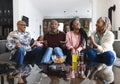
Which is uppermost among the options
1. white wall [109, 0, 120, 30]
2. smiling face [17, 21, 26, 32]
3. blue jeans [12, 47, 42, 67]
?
white wall [109, 0, 120, 30]

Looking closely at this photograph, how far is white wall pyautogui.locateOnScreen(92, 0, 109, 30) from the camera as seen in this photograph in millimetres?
6134

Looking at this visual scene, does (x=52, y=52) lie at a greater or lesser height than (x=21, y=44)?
lesser

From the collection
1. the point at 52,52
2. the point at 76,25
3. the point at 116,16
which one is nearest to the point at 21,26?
the point at 52,52

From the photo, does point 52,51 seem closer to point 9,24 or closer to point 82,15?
point 9,24

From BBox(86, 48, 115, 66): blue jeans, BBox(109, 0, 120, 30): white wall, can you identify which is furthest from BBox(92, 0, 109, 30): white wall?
BBox(86, 48, 115, 66): blue jeans

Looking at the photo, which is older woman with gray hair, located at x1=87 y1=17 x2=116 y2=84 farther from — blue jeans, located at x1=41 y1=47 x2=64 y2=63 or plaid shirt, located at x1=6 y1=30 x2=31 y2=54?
plaid shirt, located at x1=6 y1=30 x2=31 y2=54

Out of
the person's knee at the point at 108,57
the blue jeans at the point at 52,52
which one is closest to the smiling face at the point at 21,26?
the blue jeans at the point at 52,52

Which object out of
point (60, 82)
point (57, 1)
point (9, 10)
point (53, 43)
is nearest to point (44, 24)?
point (57, 1)

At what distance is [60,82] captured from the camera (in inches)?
55.8

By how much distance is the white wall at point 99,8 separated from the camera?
613cm

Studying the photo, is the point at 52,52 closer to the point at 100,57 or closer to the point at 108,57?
the point at 100,57

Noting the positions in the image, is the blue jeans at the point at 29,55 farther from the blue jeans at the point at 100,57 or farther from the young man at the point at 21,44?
the blue jeans at the point at 100,57

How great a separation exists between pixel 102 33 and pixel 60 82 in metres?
2.09

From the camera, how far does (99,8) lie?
628 cm
